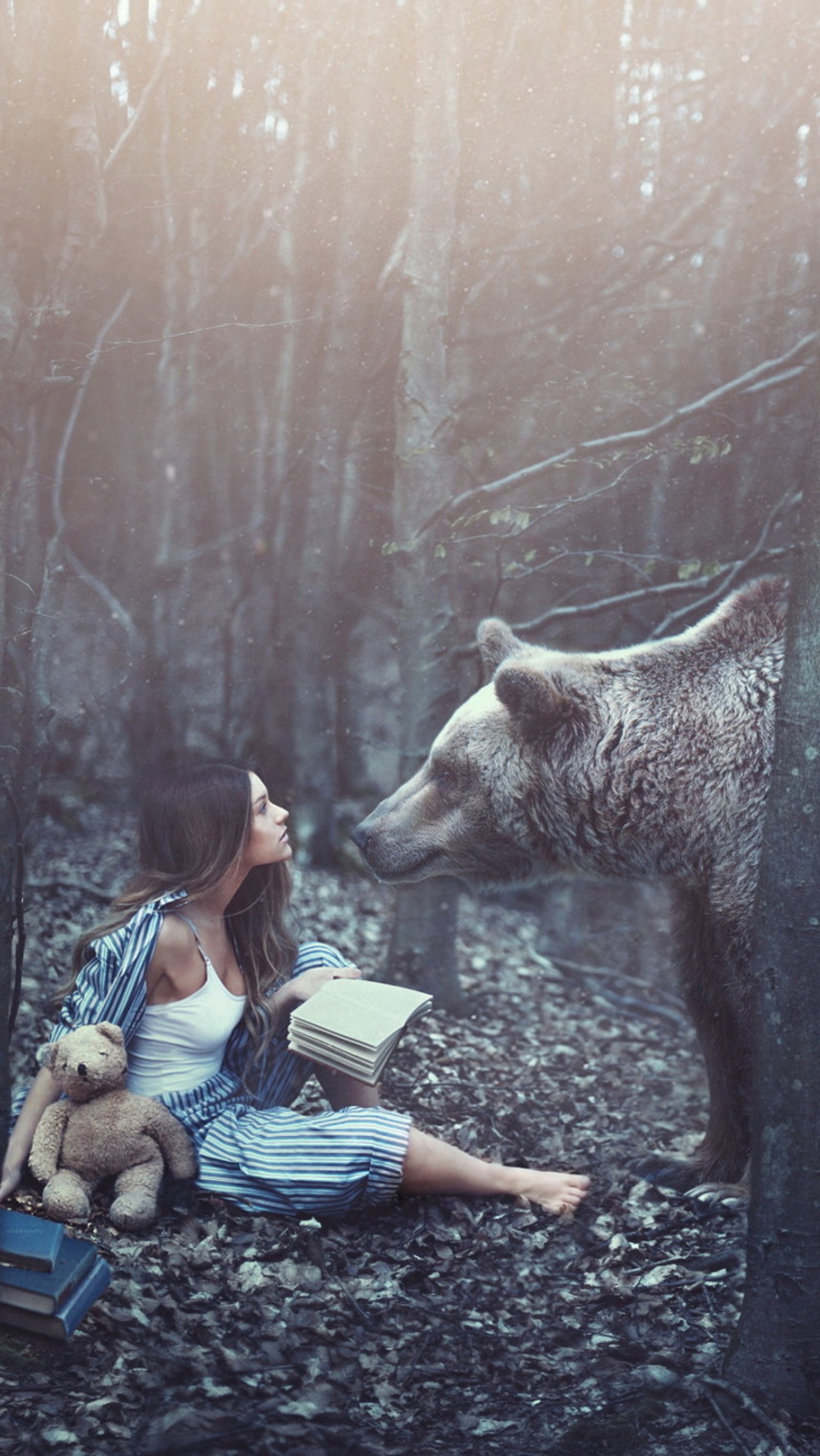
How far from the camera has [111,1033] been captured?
279cm

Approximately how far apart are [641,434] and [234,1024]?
Answer: 2434mm

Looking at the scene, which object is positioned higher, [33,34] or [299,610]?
[33,34]

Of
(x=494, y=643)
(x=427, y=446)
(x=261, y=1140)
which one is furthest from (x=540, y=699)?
(x=261, y=1140)

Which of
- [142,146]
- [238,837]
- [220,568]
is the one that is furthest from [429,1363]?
[142,146]

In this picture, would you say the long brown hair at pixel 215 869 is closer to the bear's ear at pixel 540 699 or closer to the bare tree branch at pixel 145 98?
the bear's ear at pixel 540 699

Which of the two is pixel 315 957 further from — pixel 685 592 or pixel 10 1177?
pixel 685 592

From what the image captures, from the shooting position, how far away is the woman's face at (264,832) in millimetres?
3119

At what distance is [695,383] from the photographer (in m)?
3.91

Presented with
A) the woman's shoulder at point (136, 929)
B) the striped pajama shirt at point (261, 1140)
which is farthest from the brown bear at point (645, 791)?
the striped pajama shirt at point (261, 1140)

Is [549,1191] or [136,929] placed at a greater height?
[136,929]

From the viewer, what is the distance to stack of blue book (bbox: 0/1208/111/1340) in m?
2.29

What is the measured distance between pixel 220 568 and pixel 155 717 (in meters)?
0.55

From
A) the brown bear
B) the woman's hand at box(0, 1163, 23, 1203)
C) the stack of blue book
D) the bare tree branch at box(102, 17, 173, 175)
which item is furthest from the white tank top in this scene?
the bare tree branch at box(102, 17, 173, 175)

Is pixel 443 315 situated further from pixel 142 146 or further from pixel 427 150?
pixel 142 146
